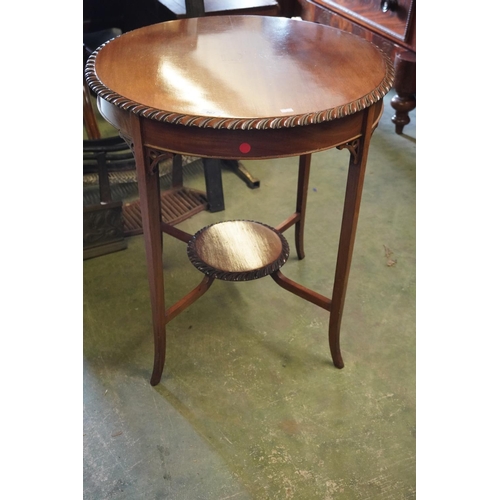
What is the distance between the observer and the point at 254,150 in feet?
4.27

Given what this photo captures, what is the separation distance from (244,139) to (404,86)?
74.4 inches

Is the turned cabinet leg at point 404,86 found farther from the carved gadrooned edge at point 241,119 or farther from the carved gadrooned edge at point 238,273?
the carved gadrooned edge at point 241,119

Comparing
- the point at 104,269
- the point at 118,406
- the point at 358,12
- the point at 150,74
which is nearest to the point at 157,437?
the point at 118,406

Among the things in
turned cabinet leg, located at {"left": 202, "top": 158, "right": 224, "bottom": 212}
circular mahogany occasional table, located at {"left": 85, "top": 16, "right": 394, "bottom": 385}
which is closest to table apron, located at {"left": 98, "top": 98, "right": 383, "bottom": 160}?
circular mahogany occasional table, located at {"left": 85, "top": 16, "right": 394, "bottom": 385}

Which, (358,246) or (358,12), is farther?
(358,12)

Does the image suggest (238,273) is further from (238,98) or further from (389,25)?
(389,25)

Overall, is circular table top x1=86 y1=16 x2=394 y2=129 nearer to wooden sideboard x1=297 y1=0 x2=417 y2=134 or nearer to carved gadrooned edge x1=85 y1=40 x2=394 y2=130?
carved gadrooned edge x1=85 y1=40 x2=394 y2=130

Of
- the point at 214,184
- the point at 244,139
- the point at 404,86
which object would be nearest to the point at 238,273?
the point at 244,139

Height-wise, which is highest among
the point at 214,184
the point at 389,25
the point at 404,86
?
the point at 389,25

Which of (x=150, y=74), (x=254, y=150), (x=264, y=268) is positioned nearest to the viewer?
(x=254, y=150)

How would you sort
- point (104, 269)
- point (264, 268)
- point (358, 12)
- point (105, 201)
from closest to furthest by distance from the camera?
point (264, 268) → point (104, 269) → point (105, 201) → point (358, 12)

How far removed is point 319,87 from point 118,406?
3.68 feet

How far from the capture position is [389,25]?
271cm

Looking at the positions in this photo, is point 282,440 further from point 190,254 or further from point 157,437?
point 190,254
